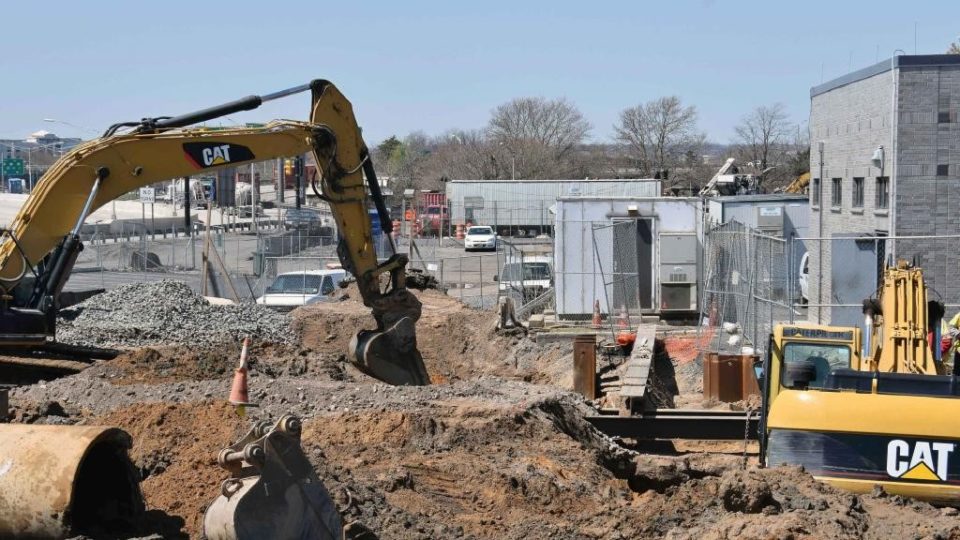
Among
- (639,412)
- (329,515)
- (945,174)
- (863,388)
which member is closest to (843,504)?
(863,388)

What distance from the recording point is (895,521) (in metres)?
8.50

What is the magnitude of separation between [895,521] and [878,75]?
16106 millimetres

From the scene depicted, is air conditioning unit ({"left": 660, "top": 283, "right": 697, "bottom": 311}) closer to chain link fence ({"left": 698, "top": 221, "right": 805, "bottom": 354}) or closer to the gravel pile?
chain link fence ({"left": 698, "top": 221, "right": 805, "bottom": 354})

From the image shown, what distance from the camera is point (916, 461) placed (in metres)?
8.84

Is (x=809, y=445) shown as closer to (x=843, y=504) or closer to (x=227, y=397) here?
(x=843, y=504)

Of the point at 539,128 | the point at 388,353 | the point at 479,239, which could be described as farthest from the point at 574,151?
the point at 388,353

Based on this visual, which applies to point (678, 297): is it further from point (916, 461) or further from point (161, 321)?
point (916, 461)

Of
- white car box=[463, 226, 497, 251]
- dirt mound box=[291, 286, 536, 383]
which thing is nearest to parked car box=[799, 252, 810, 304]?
dirt mound box=[291, 286, 536, 383]

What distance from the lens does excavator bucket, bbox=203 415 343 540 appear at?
7527mm

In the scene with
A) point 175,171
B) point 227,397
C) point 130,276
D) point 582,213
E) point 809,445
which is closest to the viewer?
point 809,445

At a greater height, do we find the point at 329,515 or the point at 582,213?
the point at 582,213

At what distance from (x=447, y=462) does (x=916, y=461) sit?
4.10 meters

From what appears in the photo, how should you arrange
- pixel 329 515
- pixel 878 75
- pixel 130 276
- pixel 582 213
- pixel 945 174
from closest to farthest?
pixel 329 515, pixel 945 174, pixel 878 75, pixel 582 213, pixel 130 276

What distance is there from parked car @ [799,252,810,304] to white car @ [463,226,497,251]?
23.3 m
